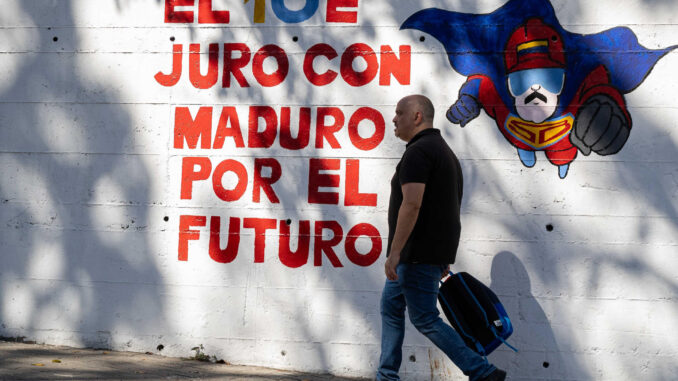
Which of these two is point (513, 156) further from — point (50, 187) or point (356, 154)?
point (50, 187)

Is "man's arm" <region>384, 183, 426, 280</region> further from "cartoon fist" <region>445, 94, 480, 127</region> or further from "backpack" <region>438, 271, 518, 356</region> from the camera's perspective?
"cartoon fist" <region>445, 94, 480, 127</region>

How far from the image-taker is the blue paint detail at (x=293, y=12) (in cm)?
573

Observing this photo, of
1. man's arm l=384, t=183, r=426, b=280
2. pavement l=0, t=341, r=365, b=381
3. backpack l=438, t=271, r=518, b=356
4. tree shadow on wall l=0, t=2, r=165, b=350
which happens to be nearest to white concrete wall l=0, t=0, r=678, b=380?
tree shadow on wall l=0, t=2, r=165, b=350

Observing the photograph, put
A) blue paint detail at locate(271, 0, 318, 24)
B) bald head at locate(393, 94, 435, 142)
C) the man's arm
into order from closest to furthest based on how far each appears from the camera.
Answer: the man's arm, bald head at locate(393, 94, 435, 142), blue paint detail at locate(271, 0, 318, 24)

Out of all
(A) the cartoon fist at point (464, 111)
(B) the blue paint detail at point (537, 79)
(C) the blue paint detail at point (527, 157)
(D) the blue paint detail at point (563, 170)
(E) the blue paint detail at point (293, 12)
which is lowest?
(D) the blue paint detail at point (563, 170)

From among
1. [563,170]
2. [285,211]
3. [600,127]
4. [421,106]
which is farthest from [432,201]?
[600,127]

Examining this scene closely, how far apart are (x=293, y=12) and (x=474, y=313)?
8.07 ft

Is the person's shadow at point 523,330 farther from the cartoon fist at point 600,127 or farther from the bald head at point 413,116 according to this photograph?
the bald head at point 413,116

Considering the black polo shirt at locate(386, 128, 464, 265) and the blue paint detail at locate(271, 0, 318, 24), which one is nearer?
the black polo shirt at locate(386, 128, 464, 265)

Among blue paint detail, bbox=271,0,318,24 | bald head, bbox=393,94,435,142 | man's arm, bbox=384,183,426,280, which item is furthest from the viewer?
blue paint detail, bbox=271,0,318,24

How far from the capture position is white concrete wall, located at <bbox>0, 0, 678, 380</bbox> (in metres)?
5.37

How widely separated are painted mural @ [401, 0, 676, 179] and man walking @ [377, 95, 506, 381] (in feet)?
3.43

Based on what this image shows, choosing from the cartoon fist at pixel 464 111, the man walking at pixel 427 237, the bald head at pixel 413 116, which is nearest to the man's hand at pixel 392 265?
the man walking at pixel 427 237

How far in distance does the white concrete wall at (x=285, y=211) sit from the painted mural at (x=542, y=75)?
0.07 metres
